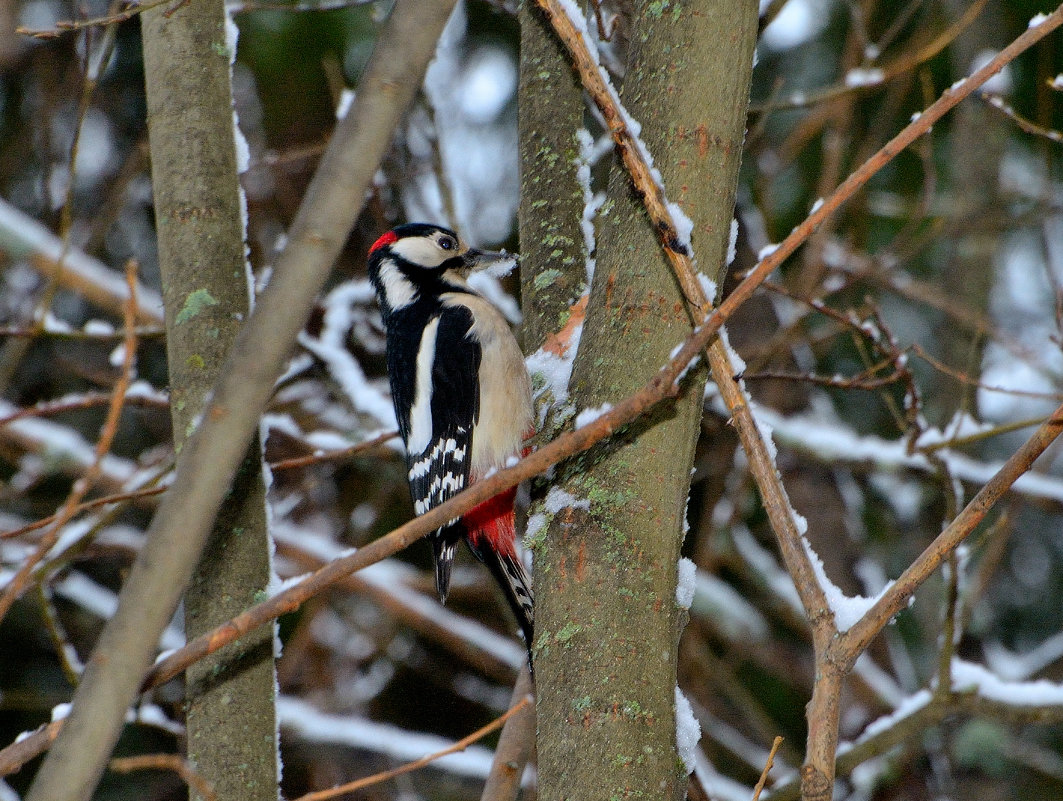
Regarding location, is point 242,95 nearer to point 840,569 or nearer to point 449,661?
point 449,661

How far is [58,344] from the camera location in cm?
621

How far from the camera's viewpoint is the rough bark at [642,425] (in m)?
1.64

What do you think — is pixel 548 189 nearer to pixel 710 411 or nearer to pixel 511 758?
pixel 511 758

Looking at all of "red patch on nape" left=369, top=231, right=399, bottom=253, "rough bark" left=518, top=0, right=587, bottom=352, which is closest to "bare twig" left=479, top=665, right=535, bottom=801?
"rough bark" left=518, top=0, right=587, bottom=352

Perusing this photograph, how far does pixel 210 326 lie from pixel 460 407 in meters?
1.16

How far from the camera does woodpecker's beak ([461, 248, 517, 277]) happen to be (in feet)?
11.8

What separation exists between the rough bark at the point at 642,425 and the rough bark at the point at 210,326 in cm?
68

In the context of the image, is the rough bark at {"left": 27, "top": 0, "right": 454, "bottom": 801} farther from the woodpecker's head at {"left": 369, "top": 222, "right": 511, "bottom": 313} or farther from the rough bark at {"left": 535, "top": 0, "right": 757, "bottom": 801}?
the woodpecker's head at {"left": 369, "top": 222, "right": 511, "bottom": 313}

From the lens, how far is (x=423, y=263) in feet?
12.1

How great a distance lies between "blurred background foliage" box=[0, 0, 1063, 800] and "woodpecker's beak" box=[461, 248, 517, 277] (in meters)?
1.14

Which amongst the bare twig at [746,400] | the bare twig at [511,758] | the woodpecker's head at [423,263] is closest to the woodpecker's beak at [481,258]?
the woodpecker's head at [423,263]

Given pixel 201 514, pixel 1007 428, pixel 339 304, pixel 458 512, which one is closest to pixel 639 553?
pixel 458 512

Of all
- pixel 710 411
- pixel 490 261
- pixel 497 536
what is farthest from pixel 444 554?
pixel 710 411

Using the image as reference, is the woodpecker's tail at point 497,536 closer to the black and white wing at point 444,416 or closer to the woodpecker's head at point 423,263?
the black and white wing at point 444,416
